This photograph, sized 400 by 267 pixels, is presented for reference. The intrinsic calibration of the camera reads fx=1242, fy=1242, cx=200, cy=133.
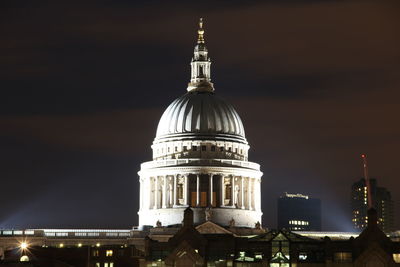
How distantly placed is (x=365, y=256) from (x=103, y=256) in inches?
1645

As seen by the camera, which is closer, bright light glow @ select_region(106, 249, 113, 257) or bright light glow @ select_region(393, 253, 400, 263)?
bright light glow @ select_region(393, 253, 400, 263)

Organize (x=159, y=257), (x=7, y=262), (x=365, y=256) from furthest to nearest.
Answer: (x=159, y=257) → (x=365, y=256) → (x=7, y=262)

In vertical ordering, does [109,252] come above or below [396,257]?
above

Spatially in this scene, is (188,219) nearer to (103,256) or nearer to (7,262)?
(103,256)

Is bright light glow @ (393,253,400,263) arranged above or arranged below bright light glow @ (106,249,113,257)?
below

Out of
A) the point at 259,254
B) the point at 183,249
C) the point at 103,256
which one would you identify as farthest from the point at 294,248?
the point at 103,256

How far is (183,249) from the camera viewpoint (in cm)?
17288

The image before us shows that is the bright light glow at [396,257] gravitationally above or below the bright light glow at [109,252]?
below

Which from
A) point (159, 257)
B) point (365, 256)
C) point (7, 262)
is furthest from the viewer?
point (159, 257)

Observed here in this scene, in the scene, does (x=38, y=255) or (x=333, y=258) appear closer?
(x=333, y=258)

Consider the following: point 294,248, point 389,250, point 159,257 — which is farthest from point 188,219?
point 389,250

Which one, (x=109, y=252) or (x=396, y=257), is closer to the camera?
(x=396, y=257)

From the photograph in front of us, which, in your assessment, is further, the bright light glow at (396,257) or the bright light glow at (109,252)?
the bright light glow at (109,252)

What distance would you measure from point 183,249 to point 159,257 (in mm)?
7839
